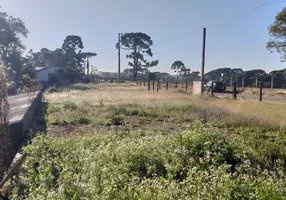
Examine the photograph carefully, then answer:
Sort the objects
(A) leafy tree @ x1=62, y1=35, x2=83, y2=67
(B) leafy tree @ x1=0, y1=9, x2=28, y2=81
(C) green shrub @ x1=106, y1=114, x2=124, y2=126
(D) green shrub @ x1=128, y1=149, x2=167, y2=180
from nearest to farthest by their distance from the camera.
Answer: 1. (D) green shrub @ x1=128, y1=149, x2=167, y2=180
2. (C) green shrub @ x1=106, y1=114, x2=124, y2=126
3. (B) leafy tree @ x1=0, y1=9, x2=28, y2=81
4. (A) leafy tree @ x1=62, y1=35, x2=83, y2=67

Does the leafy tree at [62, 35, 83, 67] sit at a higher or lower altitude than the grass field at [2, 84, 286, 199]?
higher

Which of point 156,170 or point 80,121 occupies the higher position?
point 156,170

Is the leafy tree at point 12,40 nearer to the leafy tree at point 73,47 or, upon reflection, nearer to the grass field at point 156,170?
the leafy tree at point 73,47

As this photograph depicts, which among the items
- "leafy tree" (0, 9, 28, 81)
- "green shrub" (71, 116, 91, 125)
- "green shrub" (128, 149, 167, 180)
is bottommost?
"green shrub" (71, 116, 91, 125)

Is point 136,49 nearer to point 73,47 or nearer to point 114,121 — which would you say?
point 73,47

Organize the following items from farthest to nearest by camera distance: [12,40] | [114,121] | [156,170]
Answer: [12,40]
[114,121]
[156,170]

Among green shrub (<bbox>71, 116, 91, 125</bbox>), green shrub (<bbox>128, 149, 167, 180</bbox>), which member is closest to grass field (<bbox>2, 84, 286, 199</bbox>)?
green shrub (<bbox>128, 149, 167, 180</bbox>)

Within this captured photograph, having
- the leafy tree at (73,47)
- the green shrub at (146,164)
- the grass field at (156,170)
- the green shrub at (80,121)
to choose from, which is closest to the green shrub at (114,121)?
the green shrub at (80,121)

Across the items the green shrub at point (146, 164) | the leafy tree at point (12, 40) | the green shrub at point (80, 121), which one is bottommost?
the green shrub at point (80, 121)

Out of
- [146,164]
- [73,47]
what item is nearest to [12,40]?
[73,47]

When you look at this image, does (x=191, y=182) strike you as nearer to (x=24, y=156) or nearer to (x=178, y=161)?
(x=178, y=161)

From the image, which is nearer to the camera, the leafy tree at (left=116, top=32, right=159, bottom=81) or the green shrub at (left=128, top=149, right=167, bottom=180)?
the green shrub at (left=128, top=149, right=167, bottom=180)

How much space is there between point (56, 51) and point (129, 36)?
21.7m

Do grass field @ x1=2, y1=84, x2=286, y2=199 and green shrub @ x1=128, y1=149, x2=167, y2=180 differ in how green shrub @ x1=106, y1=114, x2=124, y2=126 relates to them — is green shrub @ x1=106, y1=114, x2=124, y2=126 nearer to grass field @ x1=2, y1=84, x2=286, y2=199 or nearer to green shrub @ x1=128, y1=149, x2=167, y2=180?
grass field @ x1=2, y1=84, x2=286, y2=199
